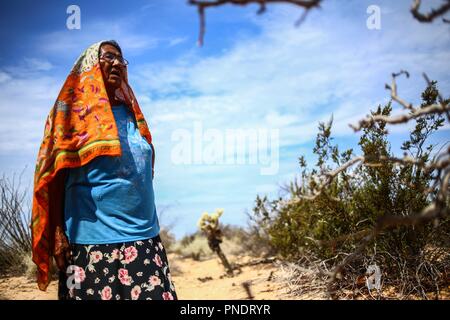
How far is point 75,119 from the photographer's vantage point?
9.73 ft

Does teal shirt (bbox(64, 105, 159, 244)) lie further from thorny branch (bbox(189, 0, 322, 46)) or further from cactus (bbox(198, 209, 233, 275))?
cactus (bbox(198, 209, 233, 275))

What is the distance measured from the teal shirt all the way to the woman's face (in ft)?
1.66

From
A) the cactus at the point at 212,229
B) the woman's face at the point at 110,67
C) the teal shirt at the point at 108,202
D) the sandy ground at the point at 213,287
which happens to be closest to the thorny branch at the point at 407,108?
the teal shirt at the point at 108,202

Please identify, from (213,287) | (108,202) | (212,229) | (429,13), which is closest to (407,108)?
(429,13)

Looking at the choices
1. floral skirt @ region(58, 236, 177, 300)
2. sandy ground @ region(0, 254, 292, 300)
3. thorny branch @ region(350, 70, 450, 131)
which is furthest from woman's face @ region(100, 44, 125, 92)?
sandy ground @ region(0, 254, 292, 300)

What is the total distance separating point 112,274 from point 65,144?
97cm

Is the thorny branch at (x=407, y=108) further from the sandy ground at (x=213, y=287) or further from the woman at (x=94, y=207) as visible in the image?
the sandy ground at (x=213, y=287)

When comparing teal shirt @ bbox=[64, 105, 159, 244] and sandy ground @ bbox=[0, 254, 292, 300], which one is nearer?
teal shirt @ bbox=[64, 105, 159, 244]

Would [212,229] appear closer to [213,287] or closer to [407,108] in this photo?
[213,287]

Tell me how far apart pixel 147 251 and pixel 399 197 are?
9.21ft

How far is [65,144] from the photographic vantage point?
9.27 feet

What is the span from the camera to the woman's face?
10.2 feet
